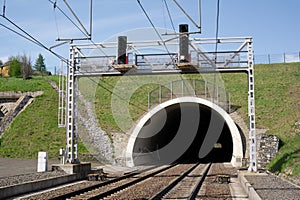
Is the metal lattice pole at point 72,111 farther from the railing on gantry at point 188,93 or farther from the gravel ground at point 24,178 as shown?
the railing on gantry at point 188,93

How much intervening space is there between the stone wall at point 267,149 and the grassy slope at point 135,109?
582 mm

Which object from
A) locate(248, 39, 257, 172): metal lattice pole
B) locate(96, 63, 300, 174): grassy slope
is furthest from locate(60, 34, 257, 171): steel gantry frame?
locate(96, 63, 300, 174): grassy slope

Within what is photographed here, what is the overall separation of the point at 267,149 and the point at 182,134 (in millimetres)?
20138

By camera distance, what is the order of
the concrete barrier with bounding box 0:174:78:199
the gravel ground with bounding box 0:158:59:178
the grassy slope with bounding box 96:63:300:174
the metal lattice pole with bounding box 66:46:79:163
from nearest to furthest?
1. the concrete barrier with bounding box 0:174:78:199
2. the gravel ground with bounding box 0:158:59:178
3. the metal lattice pole with bounding box 66:46:79:163
4. the grassy slope with bounding box 96:63:300:174

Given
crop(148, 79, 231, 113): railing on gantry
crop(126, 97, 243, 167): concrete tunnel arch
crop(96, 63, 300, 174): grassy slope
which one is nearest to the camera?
crop(126, 97, 243, 167): concrete tunnel arch

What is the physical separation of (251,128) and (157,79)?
83.9 feet

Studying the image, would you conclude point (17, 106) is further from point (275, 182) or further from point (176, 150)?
point (275, 182)

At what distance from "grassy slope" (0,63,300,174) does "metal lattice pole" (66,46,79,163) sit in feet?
37.8

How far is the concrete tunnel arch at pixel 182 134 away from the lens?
29312 mm

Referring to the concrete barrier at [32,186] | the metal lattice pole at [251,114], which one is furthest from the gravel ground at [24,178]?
the metal lattice pole at [251,114]

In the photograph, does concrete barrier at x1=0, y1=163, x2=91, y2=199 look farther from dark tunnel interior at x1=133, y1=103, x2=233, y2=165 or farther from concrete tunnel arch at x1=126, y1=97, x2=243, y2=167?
dark tunnel interior at x1=133, y1=103, x2=233, y2=165

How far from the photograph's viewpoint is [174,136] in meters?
44.6

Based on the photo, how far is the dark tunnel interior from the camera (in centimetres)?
3250

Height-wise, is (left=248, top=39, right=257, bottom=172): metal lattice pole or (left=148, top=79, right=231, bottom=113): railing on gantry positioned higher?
(left=148, top=79, right=231, bottom=113): railing on gantry
